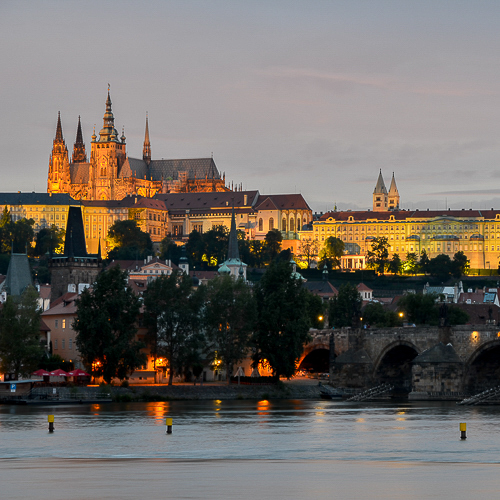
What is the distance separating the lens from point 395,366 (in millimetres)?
89812

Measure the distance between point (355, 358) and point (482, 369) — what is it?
11.0 metres

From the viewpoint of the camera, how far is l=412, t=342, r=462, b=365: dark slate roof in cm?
8050

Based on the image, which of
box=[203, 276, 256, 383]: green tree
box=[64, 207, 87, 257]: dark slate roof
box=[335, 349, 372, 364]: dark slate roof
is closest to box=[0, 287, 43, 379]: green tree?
box=[203, 276, 256, 383]: green tree

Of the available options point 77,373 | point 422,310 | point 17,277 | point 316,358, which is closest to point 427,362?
point 77,373

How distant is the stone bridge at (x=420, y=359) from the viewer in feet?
264

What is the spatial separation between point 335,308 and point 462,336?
1812 inches

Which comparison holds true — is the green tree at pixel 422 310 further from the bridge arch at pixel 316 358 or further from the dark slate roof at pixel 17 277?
the dark slate roof at pixel 17 277

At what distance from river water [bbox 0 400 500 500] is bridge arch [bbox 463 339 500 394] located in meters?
7.02

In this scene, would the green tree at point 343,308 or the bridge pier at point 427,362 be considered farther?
the green tree at point 343,308

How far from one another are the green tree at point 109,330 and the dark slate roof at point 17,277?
28243 mm

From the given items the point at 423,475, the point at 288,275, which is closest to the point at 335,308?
the point at 288,275

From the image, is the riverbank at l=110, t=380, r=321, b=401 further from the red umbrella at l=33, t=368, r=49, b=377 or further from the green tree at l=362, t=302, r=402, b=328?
the green tree at l=362, t=302, r=402, b=328

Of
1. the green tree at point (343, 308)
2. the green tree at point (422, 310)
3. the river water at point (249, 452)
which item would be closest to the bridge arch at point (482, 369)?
the river water at point (249, 452)

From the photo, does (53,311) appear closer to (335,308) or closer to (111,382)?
(111,382)
